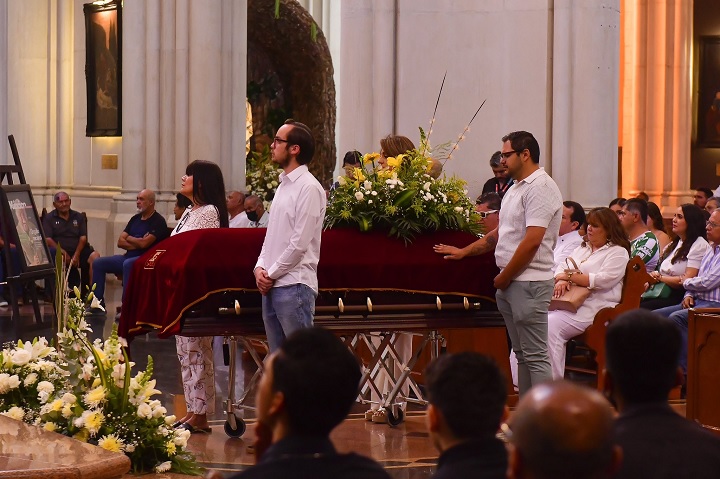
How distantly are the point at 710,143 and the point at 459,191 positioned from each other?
13503mm

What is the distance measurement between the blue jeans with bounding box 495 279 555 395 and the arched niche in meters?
12.0

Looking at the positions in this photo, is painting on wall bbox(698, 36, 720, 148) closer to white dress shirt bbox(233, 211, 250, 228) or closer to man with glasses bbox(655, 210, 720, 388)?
white dress shirt bbox(233, 211, 250, 228)

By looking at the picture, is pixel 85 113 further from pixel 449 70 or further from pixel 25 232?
pixel 449 70

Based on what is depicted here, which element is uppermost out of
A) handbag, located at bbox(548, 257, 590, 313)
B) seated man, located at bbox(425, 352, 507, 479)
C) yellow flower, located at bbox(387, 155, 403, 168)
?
yellow flower, located at bbox(387, 155, 403, 168)

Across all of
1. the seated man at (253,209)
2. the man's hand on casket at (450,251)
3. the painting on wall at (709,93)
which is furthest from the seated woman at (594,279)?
the painting on wall at (709,93)

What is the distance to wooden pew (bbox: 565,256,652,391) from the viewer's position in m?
9.37

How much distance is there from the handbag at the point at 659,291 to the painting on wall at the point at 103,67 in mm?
8953

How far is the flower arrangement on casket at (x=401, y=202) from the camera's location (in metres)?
7.45

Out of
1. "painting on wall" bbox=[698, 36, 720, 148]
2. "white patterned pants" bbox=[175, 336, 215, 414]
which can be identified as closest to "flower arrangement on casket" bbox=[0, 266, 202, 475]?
"white patterned pants" bbox=[175, 336, 215, 414]

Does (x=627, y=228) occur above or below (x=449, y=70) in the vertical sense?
below

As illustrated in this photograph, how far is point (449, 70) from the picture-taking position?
37.6 ft

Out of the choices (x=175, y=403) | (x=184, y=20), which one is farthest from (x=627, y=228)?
(x=184, y=20)

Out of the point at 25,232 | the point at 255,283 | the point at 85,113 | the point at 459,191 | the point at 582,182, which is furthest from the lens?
the point at 85,113

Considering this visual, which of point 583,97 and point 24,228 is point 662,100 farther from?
point 24,228
